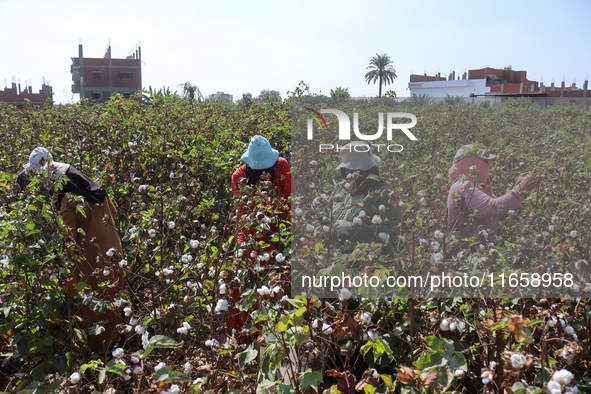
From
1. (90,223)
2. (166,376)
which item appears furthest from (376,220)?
(90,223)

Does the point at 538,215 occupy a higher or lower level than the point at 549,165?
lower

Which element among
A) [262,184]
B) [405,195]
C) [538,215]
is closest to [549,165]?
[538,215]

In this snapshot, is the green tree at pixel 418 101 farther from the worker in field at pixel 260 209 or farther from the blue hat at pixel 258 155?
the blue hat at pixel 258 155

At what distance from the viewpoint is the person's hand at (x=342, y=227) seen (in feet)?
4.59

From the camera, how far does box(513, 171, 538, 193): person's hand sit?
1682 millimetres

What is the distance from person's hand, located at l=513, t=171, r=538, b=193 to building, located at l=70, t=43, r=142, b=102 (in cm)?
5700

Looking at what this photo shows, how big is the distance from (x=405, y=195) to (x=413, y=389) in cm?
62

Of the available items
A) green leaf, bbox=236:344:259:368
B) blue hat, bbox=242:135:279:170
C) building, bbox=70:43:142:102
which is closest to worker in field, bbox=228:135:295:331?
blue hat, bbox=242:135:279:170

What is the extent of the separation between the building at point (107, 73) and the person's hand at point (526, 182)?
187ft

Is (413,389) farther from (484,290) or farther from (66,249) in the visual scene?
(66,249)

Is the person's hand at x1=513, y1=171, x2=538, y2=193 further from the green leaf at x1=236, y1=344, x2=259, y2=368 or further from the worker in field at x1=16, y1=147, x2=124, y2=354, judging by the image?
the worker in field at x1=16, y1=147, x2=124, y2=354

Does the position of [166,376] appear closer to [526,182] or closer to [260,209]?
[260,209]

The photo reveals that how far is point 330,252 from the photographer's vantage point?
1387 mm

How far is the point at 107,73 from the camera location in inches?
2124
